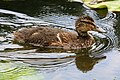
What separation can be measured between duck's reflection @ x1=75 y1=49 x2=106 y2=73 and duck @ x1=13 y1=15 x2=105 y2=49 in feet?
1.27

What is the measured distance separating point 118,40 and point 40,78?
2.79 m

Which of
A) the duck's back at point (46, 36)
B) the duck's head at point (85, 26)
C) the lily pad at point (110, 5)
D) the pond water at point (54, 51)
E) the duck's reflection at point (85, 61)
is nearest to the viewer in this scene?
the pond water at point (54, 51)

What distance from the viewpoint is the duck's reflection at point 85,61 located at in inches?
275

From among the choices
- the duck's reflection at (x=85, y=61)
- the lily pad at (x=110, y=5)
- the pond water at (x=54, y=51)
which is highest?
the lily pad at (x=110, y=5)

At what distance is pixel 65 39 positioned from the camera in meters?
8.12

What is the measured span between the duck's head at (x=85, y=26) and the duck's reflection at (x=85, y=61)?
2.09 feet

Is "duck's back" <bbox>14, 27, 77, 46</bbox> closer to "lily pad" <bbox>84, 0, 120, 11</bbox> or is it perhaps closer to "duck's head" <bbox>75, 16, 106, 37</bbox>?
"duck's head" <bbox>75, 16, 106, 37</bbox>

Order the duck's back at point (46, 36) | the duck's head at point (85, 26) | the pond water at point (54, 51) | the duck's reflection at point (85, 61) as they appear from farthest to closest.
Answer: the duck's head at point (85, 26), the duck's back at point (46, 36), the duck's reflection at point (85, 61), the pond water at point (54, 51)

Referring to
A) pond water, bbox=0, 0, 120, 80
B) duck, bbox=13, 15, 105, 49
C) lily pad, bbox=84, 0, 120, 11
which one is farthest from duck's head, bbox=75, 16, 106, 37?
lily pad, bbox=84, 0, 120, 11

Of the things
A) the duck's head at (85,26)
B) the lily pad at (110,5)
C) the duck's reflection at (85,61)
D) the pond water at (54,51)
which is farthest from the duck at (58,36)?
the lily pad at (110,5)

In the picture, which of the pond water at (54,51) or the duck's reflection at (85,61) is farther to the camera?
the duck's reflection at (85,61)

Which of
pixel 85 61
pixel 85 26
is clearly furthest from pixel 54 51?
pixel 85 26

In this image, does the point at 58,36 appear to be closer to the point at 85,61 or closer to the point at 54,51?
the point at 54,51

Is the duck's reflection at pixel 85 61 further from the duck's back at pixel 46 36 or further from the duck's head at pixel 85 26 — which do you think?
the duck's head at pixel 85 26
